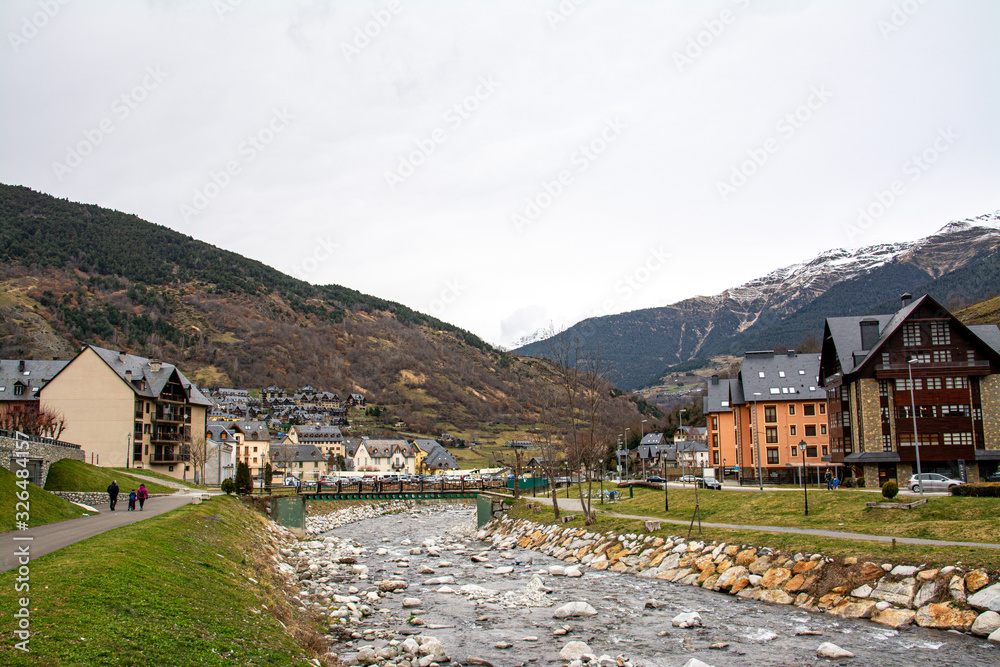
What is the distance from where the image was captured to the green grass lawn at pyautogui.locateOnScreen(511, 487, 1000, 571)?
22812 millimetres

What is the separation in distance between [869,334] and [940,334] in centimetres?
513

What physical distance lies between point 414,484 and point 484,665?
79878mm

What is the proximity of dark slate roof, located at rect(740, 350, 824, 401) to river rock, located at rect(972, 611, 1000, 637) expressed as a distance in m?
61.2

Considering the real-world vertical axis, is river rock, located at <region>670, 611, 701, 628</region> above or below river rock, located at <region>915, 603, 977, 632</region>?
below

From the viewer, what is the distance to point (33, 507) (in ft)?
104

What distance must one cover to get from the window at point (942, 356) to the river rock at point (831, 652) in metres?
44.5

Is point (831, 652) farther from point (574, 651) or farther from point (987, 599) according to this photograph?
point (574, 651)

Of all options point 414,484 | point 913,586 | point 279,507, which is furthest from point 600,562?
point 414,484

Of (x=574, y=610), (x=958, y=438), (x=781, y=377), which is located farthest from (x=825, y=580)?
(x=781, y=377)

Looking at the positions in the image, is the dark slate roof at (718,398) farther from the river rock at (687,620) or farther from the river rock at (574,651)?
the river rock at (574,651)

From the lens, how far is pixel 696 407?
174 metres

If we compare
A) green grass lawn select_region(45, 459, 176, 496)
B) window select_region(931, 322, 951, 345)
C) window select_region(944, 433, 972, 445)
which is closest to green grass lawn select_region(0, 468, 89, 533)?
green grass lawn select_region(45, 459, 176, 496)

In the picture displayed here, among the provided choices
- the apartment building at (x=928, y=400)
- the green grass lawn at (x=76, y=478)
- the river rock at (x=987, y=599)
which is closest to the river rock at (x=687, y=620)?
the river rock at (x=987, y=599)

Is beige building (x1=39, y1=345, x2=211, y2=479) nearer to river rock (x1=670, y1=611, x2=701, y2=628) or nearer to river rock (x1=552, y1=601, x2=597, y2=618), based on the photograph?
river rock (x1=552, y1=601, x2=597, y2=618)
